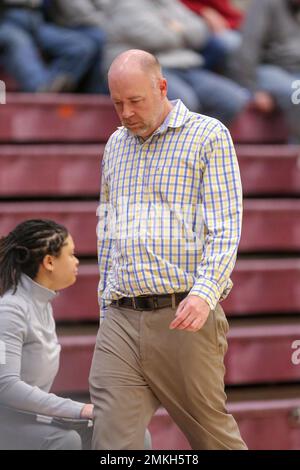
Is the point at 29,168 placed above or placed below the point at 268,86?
below

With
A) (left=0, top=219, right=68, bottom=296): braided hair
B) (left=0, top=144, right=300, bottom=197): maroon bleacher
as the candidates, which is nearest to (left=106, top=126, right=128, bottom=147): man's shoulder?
(left=0, top=219, right=68, bottom=296): braided hair

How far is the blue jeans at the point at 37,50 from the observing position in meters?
4.53

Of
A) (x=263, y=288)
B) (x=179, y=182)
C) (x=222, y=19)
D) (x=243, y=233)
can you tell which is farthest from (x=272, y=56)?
(x=179, y=182)

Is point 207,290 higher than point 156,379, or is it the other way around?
point 207,290

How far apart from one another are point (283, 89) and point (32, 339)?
7.56 feet

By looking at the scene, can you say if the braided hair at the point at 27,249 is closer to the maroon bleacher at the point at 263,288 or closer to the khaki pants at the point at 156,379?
the khaki pants at the point at 156,379

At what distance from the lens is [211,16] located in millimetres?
5195

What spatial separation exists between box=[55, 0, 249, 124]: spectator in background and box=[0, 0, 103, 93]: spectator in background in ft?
0.42

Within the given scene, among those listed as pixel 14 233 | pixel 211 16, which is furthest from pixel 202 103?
pixel 14 233

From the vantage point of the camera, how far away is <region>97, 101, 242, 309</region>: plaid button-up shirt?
102 inches

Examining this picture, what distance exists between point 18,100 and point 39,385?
72.3 inches

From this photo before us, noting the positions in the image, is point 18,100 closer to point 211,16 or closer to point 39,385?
point 211,16

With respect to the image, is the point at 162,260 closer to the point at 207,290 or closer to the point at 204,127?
the point at 207,290

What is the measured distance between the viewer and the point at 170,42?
4574mm
